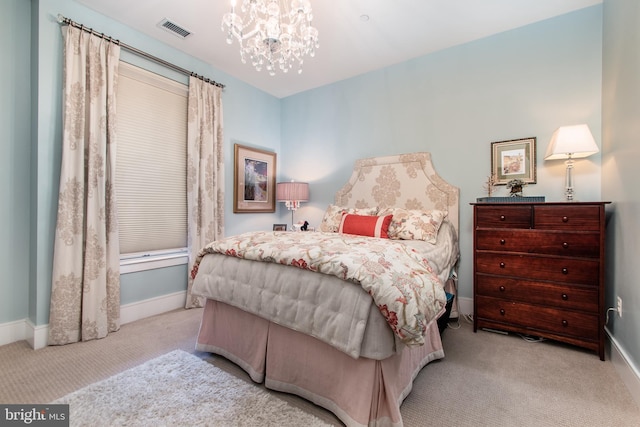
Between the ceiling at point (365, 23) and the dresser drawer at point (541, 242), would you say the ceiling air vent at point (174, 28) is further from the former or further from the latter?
the dresser drawer at point (541, 242)

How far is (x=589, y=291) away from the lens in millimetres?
2039

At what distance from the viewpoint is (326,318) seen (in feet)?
4.68

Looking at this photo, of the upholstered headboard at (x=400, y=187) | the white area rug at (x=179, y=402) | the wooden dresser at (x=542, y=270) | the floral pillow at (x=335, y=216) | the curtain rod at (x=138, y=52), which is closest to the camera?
the white area rug at (x=179, y=402)

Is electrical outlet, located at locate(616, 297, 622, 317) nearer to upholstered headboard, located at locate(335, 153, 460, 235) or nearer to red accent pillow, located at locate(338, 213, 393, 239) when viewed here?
upholstered headboard, located at locate(335, 153, 460, 235)

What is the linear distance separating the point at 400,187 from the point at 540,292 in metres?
1.64

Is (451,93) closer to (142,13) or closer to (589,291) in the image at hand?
(589,291)

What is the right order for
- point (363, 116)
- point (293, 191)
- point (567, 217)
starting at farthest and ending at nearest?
point (293, 191), point (363, 116), point (567, 217)

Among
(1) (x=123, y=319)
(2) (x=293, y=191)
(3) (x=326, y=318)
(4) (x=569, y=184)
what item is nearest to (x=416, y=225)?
(4) (x=569, y=184)

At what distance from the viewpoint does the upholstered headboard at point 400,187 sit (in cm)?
307

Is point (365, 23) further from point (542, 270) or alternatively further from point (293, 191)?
point (542, 270)

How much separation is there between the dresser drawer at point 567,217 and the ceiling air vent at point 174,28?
3487mm

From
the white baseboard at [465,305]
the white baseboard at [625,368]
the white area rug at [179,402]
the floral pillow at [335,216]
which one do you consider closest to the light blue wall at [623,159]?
the white baseboard at [625,368]

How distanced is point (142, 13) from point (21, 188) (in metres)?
1.77

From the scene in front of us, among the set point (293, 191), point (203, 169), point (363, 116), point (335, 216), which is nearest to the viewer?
→ point (203, 169)
